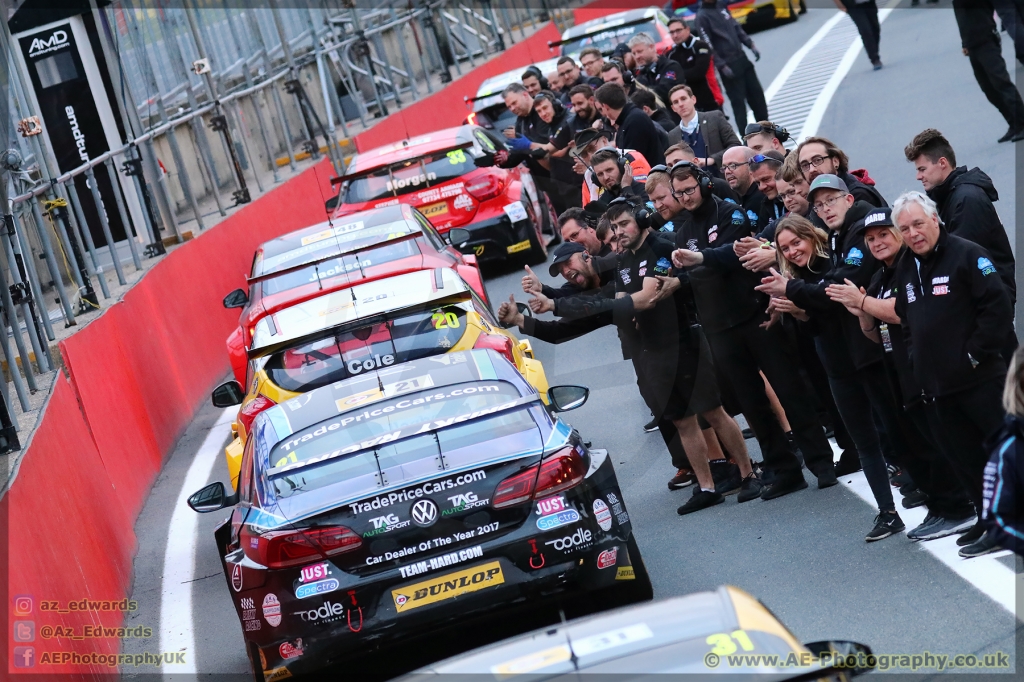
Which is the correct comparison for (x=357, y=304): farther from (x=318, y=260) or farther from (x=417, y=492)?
(x=417, y=492)

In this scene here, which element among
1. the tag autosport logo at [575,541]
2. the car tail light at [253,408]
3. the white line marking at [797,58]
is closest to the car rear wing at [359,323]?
the car tail light at [253,408]

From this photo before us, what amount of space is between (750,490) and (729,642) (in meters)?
5.08

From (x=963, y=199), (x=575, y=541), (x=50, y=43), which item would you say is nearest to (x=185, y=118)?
(x=50, y=43)

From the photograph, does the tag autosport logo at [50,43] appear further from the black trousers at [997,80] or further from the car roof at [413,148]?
the black trousers at [997,80]

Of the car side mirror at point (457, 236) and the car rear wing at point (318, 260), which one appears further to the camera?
the car side mirror at point (457, 236)

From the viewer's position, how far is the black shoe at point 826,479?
8305 mm

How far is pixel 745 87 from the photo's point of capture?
17969 mm

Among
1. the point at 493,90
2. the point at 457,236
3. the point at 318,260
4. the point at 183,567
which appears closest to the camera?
the point at 183,567

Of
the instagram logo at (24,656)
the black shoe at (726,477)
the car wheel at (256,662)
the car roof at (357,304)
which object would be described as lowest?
the black shoe at (726,477)

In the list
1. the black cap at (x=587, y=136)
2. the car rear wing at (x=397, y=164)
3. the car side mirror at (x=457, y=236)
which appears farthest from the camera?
the car rear wing at (x=397, y=164)

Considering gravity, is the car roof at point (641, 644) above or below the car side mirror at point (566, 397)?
above

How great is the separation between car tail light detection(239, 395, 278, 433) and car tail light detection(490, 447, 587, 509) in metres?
2.73

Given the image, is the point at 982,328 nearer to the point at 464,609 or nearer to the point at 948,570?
the point at 948,570

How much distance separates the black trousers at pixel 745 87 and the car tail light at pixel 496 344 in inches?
384
